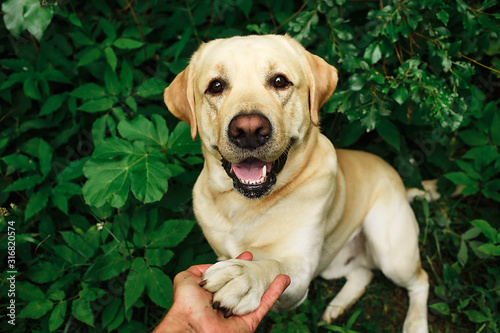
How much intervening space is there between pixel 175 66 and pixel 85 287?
180 centimetres

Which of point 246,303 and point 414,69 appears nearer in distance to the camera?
point 246,303

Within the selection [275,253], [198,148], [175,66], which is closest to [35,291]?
[198,148]

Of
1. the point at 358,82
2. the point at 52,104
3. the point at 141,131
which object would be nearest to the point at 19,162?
the point at 52,104

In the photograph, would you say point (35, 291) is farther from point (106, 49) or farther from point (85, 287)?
point (106, 49)

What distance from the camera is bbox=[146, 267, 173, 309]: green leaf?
7.60 feet

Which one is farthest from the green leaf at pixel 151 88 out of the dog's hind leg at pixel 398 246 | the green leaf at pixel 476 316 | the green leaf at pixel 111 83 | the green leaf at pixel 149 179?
the green leaf at pixel 476 316

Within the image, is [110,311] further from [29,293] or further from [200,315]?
[200,315]

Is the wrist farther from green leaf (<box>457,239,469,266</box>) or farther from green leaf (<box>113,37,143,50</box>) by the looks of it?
green leaf (<box>457,239,469,266</box>)

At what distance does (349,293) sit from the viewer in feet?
10.1

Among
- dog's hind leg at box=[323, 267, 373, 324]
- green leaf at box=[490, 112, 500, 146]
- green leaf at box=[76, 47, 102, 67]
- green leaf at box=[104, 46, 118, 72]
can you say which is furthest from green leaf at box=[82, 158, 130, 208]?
green leaf at box=[490, 112, 500, 146]

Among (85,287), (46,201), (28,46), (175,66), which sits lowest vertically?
(85,287)

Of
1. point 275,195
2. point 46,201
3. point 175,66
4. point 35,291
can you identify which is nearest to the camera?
point 275,195

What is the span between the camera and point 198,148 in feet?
8.30

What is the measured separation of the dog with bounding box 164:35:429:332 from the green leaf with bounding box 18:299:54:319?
3.68 ft
